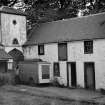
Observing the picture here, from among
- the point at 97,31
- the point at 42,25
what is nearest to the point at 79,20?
the point at 97,31

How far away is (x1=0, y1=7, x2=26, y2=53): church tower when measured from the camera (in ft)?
103

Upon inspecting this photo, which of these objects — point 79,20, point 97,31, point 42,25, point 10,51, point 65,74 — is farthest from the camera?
point 42,25

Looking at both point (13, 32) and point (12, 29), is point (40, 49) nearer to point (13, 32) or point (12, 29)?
point (13, 32)

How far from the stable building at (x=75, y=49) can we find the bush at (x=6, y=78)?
15.0 feet

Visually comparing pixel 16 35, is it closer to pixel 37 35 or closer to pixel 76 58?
pixel 37 35

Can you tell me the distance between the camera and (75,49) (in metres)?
26.4

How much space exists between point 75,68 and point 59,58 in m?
2.65

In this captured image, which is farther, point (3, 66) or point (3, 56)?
point (3, 66)

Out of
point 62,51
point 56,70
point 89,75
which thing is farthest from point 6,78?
point 89,75

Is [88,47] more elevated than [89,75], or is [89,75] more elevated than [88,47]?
[88,47]

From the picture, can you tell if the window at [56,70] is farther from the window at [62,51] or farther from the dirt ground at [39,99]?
the dirt ground at [39,99]

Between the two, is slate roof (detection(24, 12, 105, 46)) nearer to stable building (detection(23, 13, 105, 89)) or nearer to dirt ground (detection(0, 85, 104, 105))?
stable building (detection(23, 13, 105, 89))

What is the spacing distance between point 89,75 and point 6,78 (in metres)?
9.76

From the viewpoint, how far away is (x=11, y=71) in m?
29.5
